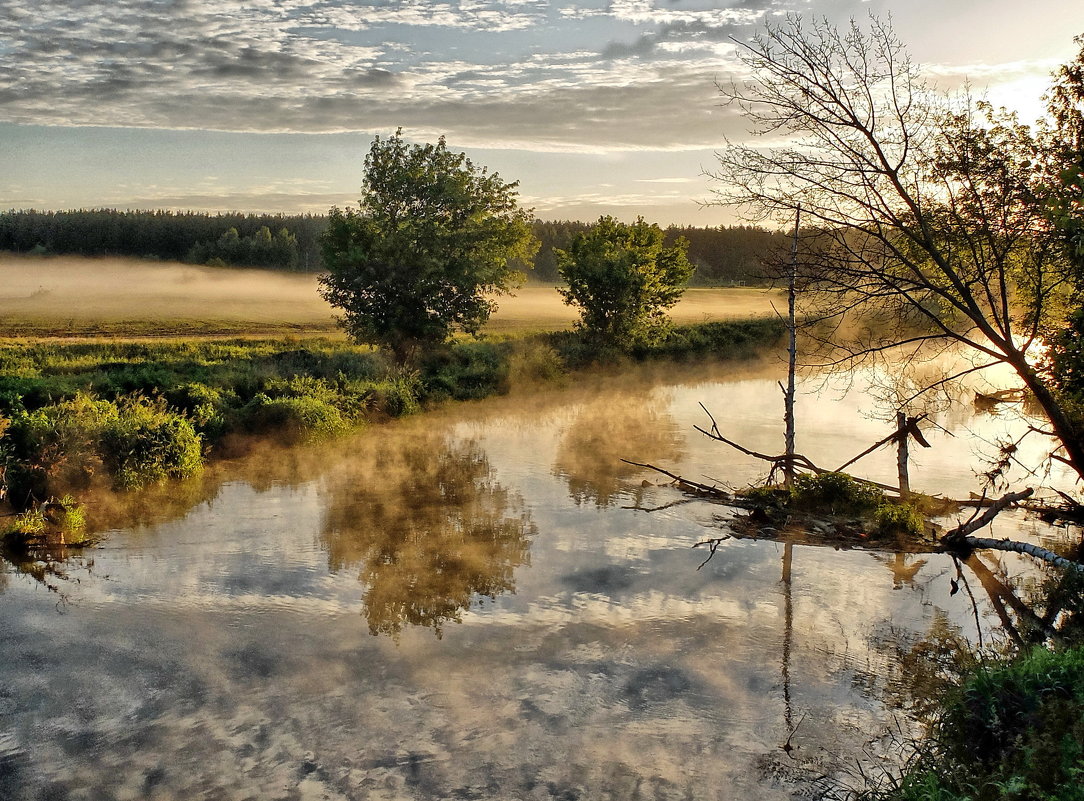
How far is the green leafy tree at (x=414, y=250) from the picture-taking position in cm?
3516

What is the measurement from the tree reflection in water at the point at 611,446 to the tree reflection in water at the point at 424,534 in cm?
203

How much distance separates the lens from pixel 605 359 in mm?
45531

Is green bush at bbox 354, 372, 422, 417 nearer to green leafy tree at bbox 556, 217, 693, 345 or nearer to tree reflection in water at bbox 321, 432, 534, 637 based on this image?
tree reflection in water at bbox 321, 432, 534, 637

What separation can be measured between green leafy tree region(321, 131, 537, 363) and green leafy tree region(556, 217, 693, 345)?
921cm

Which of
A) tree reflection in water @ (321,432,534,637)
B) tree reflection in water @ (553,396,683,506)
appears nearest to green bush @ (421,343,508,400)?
tree reflection in water @ (553,396,683,506)

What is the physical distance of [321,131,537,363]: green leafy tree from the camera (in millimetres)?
35156

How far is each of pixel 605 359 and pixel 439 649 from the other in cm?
3482

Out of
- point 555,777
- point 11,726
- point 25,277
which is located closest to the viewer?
point 555,777

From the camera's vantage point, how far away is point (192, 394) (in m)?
25.3

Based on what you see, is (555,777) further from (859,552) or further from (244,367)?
(244,367)

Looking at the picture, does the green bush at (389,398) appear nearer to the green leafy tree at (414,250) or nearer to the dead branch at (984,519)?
the green leafy tree at (414,250)

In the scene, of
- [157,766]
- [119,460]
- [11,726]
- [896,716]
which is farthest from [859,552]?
[119,460]

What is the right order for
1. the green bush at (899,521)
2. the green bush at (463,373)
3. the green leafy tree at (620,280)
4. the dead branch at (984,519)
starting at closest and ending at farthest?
the dead branch at (984,519) → the green bush at (899,521) → the green bush at (463,373) → the green leafy tree at (620,280)

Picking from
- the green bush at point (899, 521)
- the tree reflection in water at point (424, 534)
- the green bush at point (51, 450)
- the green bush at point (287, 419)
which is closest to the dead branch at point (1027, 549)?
the green bush at point (899, 521)
